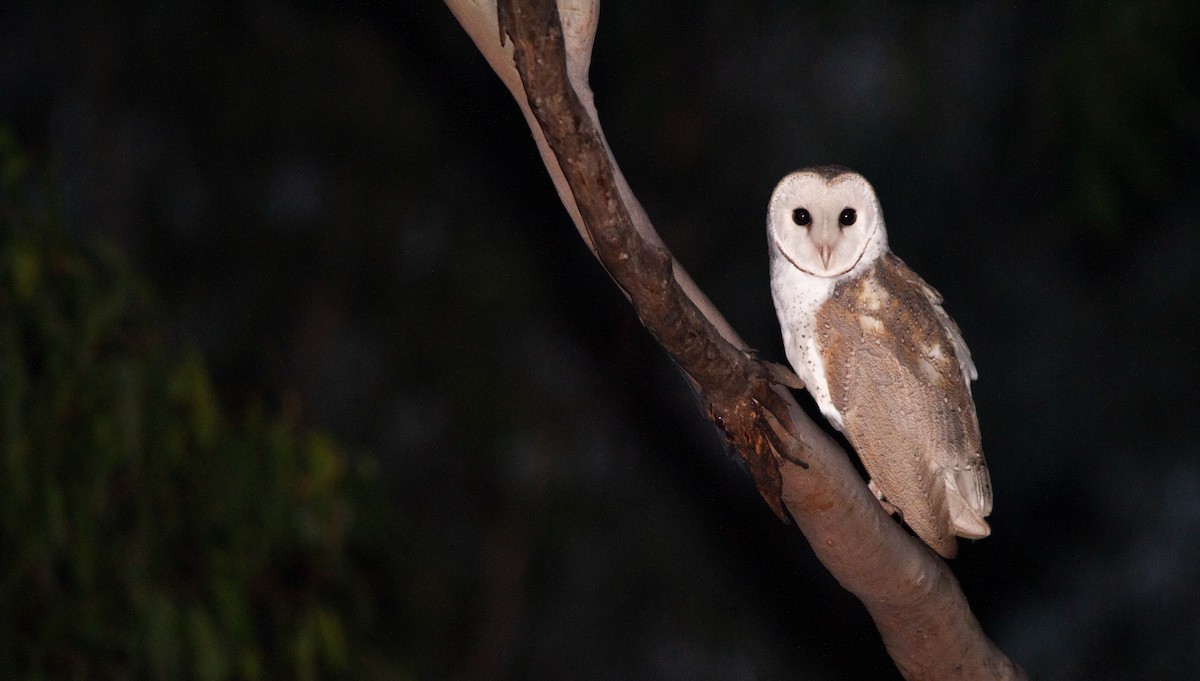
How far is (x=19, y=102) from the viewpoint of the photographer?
3.74 m

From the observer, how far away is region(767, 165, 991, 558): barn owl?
1388 mm

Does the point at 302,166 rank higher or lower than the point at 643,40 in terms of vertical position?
lower

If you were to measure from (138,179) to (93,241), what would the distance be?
1.75 m

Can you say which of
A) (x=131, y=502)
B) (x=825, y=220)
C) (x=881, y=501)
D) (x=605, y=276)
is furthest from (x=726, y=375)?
(x=605, y=276)

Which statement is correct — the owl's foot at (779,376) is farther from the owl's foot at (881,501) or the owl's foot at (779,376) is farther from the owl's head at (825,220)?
the owl's foot at (881,501)

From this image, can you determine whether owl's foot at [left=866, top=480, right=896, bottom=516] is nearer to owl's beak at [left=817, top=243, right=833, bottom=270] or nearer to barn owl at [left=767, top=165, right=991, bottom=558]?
barn owl at [left=767, top=165, right=991, bottom=558]

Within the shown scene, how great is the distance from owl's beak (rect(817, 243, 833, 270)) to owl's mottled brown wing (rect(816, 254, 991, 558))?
55 mm

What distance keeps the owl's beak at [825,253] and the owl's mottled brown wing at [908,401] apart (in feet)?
0.18

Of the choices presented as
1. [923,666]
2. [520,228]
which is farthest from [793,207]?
[520,228]

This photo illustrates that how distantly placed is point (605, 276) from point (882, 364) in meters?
2.25

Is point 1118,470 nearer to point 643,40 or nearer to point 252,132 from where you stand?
point 643,40

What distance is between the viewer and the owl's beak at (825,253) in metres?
1.37

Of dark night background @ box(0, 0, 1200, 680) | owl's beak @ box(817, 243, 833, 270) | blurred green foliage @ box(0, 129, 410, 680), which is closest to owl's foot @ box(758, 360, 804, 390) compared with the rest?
owl's beak @ box(817, 243, 833, 270)

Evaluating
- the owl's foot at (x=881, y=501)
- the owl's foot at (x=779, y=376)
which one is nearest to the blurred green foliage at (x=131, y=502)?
the owl's foot at (x=881, y=501)
